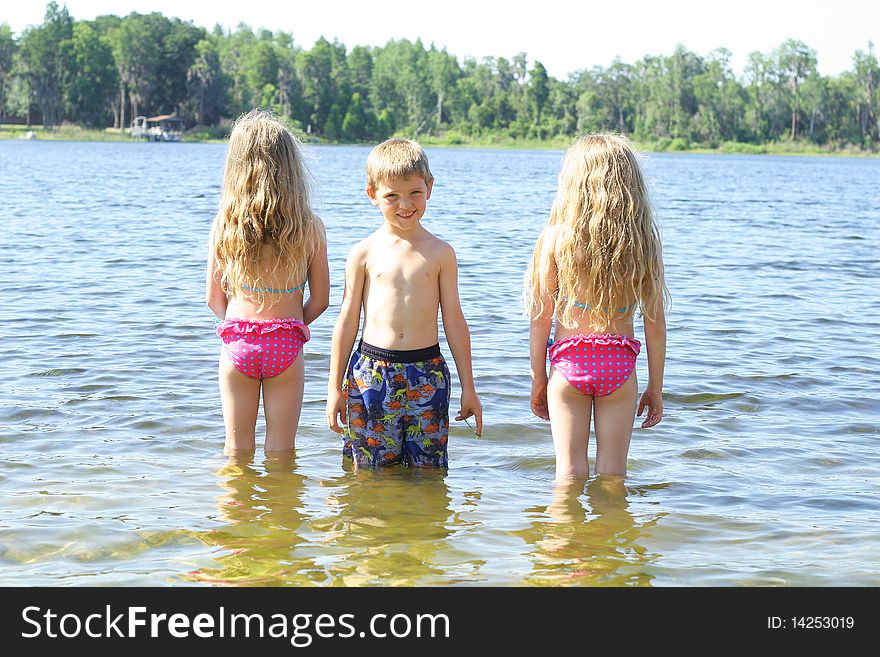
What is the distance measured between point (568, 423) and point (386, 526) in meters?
1.00

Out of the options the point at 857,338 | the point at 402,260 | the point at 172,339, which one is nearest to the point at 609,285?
the point at 402,260

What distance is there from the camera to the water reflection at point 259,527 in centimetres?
422

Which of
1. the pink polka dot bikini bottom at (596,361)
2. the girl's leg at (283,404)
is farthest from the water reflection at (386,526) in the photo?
the pink polka dot bikini bottom at (596,361)

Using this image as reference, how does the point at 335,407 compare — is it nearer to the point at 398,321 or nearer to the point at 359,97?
the point at 398,321

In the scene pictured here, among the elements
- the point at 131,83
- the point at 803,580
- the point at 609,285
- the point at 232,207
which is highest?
the point at 131,83

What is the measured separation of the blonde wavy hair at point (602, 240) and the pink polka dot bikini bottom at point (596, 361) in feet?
0.34

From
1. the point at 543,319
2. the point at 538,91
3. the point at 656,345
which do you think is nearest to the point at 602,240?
the point at 543,319

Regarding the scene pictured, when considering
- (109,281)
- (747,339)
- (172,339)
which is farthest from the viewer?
(109,281)

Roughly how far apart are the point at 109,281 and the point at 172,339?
3762 millimetres

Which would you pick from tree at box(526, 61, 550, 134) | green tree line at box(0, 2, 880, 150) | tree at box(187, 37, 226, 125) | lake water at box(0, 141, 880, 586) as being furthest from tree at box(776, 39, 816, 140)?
lake water at box(0, 141, 880, 586)

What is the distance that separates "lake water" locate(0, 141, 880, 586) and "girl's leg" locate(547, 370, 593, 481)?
18cm
